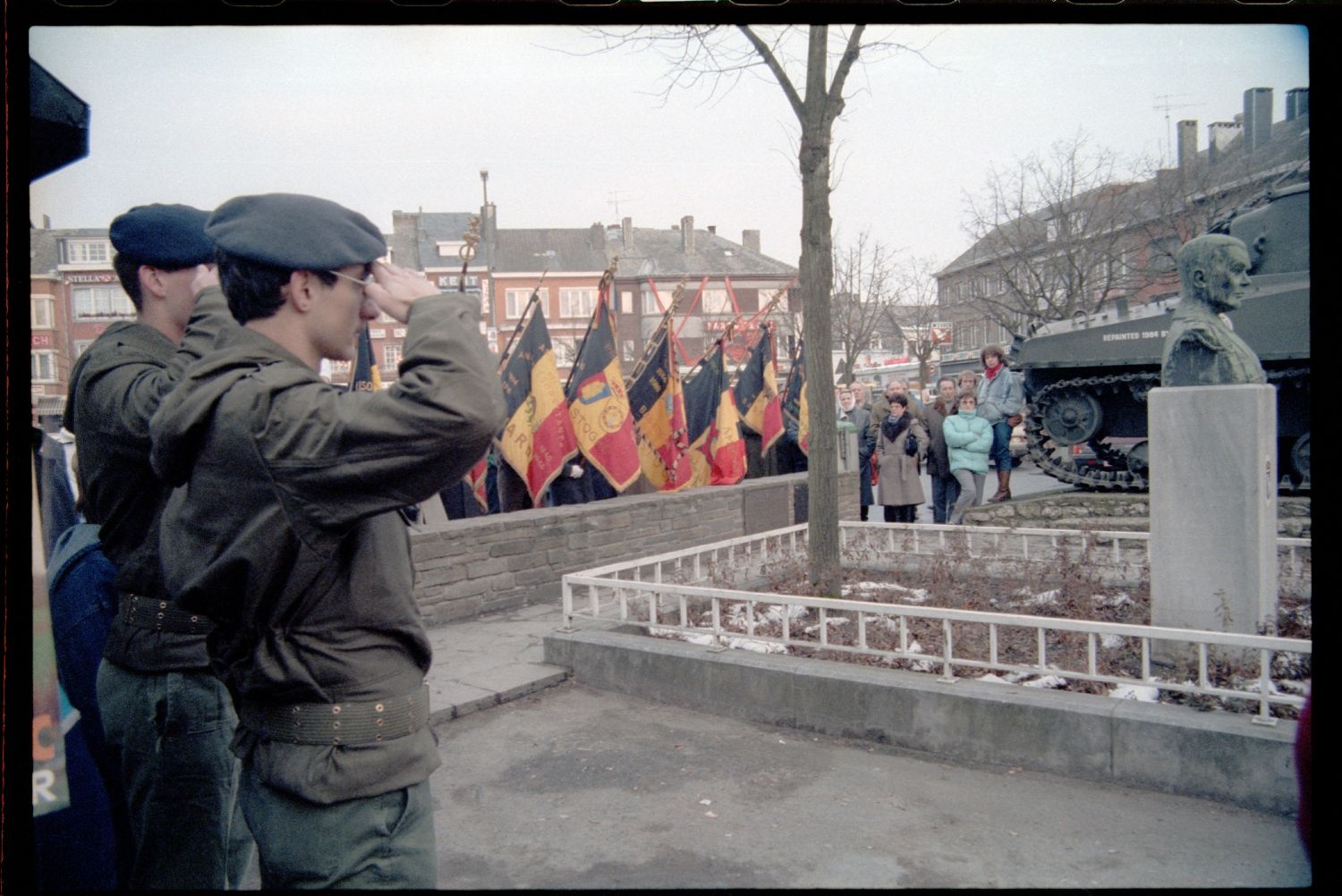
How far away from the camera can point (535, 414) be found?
7.58 m

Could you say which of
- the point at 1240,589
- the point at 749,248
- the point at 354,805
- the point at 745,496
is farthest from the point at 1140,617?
the point at 354,805

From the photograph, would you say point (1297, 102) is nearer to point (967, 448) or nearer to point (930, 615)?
point (930, 615)

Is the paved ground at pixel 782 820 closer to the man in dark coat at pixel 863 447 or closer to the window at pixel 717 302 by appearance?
the man in dark coat at pixel 863 447

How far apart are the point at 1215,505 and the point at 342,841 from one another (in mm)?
4354

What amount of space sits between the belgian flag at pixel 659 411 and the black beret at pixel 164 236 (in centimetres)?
671

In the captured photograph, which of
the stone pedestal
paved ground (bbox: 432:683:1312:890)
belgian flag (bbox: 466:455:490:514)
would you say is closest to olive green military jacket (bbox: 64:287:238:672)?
paved ground (bbox: 432:683:1312:890)

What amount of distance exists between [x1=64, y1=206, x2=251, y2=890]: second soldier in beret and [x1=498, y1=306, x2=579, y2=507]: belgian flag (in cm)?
491

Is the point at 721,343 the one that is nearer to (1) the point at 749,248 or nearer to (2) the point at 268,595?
(1) the point at 749,248

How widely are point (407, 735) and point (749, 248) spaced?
5.79 meters

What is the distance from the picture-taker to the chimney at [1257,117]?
234 centimetres

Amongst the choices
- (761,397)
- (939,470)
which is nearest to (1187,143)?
(939,470)

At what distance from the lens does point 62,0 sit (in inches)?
78.9

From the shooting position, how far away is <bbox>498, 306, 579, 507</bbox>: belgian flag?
24.3ft

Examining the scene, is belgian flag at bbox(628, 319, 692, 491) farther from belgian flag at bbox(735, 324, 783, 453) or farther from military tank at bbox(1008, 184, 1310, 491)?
military tank at bbox(1008, 184, 1310, 491)
